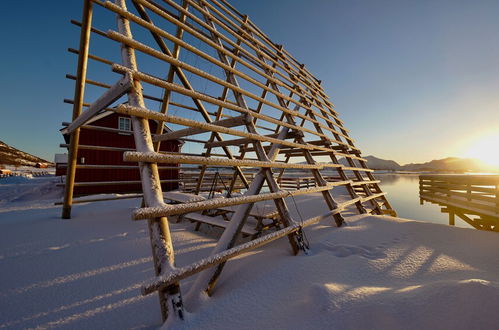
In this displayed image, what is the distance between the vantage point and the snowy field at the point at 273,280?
1099 mm

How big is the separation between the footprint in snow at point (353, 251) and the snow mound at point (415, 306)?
772 millimetres

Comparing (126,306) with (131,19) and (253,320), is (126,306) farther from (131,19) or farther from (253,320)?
(131,19)

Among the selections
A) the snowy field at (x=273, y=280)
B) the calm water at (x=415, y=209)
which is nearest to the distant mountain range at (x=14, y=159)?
the snowy field at (x=273, y=280)

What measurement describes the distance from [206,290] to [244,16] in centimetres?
482

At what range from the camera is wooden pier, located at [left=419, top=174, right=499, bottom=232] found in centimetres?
540

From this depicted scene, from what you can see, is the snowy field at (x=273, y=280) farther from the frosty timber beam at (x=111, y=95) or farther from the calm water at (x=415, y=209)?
the calm water at (x=415, y=209)

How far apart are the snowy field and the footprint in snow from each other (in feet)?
0.04

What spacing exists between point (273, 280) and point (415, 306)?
867 mm

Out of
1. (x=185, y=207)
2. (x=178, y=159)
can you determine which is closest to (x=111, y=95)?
(x=178, y=159)

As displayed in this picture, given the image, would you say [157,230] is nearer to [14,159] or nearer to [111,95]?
[111,95]

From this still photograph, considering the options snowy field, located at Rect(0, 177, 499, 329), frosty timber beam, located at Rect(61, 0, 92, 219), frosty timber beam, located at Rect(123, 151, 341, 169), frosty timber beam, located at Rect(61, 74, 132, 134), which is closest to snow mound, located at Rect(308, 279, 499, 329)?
snowy field, located at Rect(0, 177, 499, 329)

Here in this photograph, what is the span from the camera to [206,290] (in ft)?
4.58

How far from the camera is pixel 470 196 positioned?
20.7 ft

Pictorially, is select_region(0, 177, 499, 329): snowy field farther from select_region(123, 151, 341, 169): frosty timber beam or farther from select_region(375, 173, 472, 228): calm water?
select_region(375, 173, 472, 228): calm water
